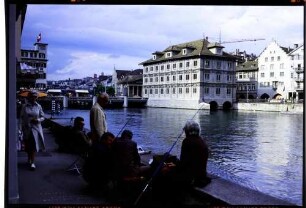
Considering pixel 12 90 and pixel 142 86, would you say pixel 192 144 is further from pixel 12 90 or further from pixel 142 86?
pixel 142 86

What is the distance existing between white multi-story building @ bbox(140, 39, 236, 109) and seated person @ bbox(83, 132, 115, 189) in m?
1.06

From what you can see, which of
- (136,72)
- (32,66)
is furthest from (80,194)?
(136,72)

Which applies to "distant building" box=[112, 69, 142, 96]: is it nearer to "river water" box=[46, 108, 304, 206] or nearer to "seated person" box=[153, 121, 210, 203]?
"river water" box=[46, 108, 304, 206]

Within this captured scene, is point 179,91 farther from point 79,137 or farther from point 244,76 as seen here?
point 244,76

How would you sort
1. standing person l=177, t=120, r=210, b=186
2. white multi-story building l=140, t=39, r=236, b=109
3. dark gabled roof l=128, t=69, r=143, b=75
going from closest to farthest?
standing person l=177, t=120, r=210, b=186
dark gabled roof l=128, t=69, r=143, b=75
white multi-story building l=140, t=39, r=236, b=109

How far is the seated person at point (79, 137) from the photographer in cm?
395

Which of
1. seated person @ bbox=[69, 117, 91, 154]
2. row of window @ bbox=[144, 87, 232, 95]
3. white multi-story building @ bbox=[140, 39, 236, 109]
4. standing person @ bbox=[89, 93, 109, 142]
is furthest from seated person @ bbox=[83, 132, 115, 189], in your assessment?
row of window @ bbox=[144, 87, 232, 95]

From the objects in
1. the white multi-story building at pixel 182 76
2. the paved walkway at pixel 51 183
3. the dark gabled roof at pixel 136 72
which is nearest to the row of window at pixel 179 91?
the white multi-story building at pixel 182 76

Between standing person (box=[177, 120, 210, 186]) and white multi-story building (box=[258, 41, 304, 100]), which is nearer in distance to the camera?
standing person (box=[177, 120, 210, 186])

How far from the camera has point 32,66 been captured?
3.57m

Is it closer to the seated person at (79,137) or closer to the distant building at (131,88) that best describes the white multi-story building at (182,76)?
the distant building at (131,88)

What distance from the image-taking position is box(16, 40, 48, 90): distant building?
135 inches

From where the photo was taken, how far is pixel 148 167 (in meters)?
3.41
